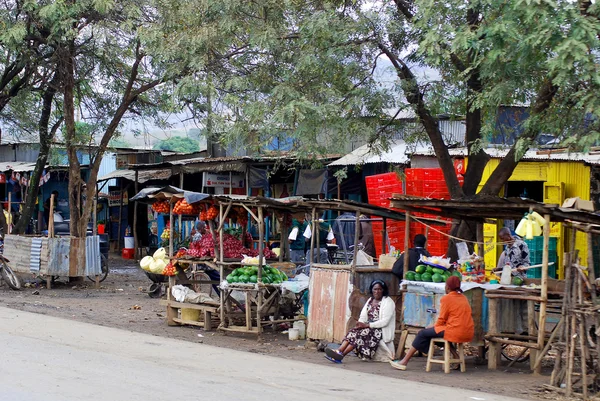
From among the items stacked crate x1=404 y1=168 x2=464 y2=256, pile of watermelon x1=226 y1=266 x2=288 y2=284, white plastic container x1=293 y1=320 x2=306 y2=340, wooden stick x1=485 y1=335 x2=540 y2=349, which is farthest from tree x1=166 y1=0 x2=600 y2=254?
stacked crate x1=404 y1=168 x2=464 y2=256

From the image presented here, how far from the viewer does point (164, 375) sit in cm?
861

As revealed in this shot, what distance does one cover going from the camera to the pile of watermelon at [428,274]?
10.6 meters

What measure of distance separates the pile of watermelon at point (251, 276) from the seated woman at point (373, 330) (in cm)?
210

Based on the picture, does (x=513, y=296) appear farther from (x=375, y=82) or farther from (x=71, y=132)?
(x=71, y=132)

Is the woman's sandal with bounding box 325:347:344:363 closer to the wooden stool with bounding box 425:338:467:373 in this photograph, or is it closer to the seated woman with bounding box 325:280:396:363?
the seated woman with bounding box 325:280:396:363

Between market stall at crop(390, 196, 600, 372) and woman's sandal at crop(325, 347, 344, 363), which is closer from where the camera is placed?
market stall at crop(390, 196, 600, 372)

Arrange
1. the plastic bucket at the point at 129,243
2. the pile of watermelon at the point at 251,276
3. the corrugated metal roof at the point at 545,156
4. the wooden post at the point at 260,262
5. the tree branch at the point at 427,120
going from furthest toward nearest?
the plastic bucket at the point at 129,243
the corrugated metal roof at the point at 545,156
the tree branch at the point at 427,120
the pile of watermelon at the point at 251,276
the wooden post at the point at 260,262

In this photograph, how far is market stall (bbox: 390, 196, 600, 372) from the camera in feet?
31.3

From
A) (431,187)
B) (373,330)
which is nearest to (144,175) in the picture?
(431,187)

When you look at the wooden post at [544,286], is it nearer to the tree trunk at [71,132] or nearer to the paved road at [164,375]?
the paved road at [164,375]

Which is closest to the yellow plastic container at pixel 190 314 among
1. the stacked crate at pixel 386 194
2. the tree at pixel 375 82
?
the tree at pixel 375 82

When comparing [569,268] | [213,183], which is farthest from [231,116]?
[213,183]

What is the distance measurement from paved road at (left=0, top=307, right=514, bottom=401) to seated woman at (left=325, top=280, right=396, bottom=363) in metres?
0.65

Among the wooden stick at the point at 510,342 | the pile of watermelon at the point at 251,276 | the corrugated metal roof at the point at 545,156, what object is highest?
the corrugated metal roof at the point at 545,156
